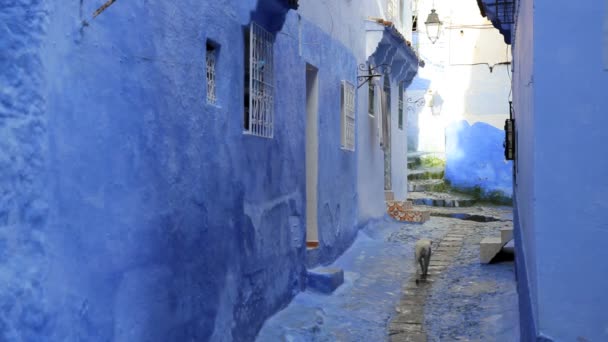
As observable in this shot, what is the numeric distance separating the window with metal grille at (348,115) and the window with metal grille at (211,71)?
5896 mm

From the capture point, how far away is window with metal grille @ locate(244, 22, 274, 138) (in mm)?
7281

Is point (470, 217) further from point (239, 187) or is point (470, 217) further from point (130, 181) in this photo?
point (130, 181)

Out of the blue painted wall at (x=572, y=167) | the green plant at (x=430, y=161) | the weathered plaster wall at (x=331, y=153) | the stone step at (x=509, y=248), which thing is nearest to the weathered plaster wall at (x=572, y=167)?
the blue painted wall at (x=572, y=167)

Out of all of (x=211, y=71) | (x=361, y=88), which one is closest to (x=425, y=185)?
(x=361, y=88)

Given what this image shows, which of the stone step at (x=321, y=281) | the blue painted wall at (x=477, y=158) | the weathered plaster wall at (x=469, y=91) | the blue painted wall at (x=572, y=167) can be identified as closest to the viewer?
the blue painted wall at (x=572, y=167)

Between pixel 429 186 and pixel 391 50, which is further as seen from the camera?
pixel 429 186

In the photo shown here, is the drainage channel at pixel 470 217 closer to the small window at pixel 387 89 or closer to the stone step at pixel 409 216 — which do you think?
the stone step at pixel 409 216

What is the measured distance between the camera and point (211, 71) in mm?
6402

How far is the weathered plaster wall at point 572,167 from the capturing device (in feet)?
13.1

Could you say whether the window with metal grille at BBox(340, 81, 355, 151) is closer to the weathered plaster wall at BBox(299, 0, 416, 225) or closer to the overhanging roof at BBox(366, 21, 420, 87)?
the weathered plaster wall at BBox(299, 0, 416, 225)

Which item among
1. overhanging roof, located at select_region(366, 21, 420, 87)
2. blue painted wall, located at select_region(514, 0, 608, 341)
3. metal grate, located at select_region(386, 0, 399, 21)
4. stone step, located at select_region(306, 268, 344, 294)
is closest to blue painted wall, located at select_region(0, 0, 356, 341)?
stone step, located at select_region(306, 268, 344, 294)

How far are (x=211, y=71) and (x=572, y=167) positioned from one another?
11.2 feet

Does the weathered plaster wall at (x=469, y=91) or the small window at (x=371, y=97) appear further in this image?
the weathered plaster wall at (x=469, y=91)

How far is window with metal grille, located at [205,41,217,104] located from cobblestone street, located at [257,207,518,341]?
2.45 m
